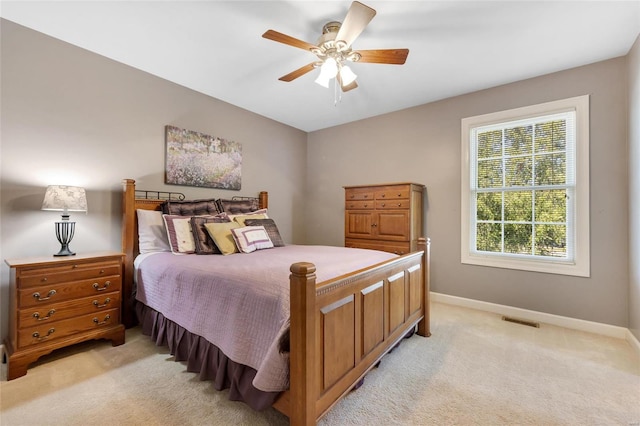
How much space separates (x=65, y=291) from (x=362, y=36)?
301 cm

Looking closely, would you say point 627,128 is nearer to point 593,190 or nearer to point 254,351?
point 593,190

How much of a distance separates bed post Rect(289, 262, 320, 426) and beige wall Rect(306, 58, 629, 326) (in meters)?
2.76

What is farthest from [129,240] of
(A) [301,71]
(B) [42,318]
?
(A) [301,71]

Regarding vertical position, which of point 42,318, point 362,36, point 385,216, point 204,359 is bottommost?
point 204,359

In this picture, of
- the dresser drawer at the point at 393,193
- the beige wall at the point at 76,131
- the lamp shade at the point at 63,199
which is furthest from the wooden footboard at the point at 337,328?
the beige wall at the point at 76,131

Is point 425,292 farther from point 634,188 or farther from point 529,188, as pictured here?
point 634,188

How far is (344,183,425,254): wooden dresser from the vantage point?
3.30 metres

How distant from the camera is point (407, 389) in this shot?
67.7 inches

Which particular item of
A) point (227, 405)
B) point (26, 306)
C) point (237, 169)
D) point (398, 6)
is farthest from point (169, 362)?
point (398, 6)

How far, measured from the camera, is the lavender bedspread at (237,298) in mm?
1312

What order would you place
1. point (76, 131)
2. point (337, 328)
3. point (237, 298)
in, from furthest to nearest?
point (76, 131), point (237, 298), point (337, 328)

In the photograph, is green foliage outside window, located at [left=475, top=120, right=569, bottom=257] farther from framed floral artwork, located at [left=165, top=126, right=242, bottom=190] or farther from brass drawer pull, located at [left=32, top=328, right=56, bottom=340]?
brass drawer pull, located at [left=32, top=328, right=56, bottom=340]

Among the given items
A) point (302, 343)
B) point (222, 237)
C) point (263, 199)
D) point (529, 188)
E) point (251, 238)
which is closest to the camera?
point (302, 343)

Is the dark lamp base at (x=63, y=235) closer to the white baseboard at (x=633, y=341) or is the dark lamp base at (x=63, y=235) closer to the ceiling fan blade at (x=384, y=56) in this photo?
the ceiling fan blade at (x=384, y=56)
